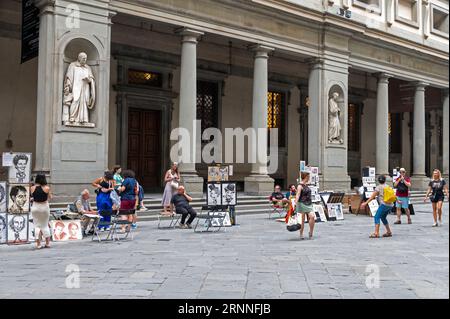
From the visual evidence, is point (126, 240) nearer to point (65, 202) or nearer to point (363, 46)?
point (65, 202)

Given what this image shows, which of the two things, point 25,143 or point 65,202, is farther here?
point 25,143

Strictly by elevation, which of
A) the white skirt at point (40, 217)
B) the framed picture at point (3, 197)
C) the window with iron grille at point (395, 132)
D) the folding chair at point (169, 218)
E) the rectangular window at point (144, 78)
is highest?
the rectangular window at point (144, 78)

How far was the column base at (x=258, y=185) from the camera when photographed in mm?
19336

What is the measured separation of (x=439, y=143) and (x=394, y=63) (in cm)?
1147

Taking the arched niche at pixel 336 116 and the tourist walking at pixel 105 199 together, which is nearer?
the tourist walking at pixel 105 199

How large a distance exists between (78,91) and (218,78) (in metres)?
9.78

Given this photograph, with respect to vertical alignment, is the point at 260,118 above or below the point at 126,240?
above

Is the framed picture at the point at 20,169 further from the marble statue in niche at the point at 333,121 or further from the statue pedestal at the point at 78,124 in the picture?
the marble statue in niche at the point at 333,121

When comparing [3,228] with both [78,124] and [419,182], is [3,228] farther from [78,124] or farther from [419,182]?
[419,182]

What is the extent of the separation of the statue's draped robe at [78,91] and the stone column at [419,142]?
18739mm

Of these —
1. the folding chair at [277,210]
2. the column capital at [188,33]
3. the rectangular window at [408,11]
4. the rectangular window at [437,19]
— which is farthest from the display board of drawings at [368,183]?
the rectangular window at [437,19]
